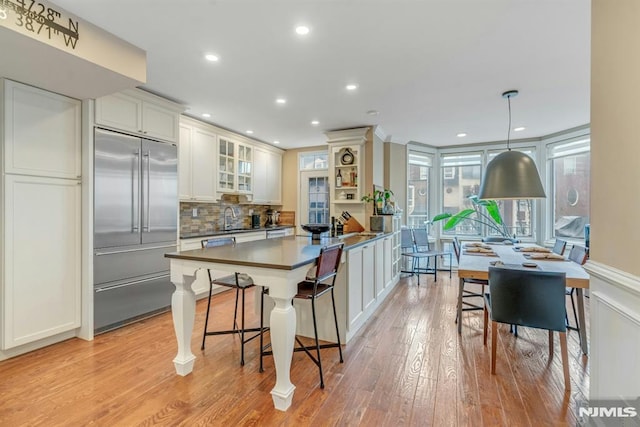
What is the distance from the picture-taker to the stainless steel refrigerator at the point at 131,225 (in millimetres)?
2973

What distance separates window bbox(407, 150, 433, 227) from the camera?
622 cm

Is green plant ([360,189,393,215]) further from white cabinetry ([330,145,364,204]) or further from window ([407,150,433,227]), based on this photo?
window ([407,150,433,227])

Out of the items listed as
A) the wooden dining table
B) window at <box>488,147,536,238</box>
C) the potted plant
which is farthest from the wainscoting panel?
window at <box>488,147,536,238</box>

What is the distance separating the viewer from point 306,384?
7.18ft

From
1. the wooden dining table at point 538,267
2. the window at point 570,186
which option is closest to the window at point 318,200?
the wooden dining table at point 538,267

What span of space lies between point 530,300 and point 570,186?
4.23 metres

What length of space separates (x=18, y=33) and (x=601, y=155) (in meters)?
3.29

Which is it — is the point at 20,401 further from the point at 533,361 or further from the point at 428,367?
the point at 533,361

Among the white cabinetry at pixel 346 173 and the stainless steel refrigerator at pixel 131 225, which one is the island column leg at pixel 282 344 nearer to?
the stainless steel refrigerator at pixel 131 225

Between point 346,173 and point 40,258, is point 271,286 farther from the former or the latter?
point 346,173

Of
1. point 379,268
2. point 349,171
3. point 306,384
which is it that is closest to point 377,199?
point 349,171

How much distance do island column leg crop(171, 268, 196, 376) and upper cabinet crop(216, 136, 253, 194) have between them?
106 inches

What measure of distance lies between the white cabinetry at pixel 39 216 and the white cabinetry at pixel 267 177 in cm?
302

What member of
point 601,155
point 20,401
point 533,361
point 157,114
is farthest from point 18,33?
point 533,361
